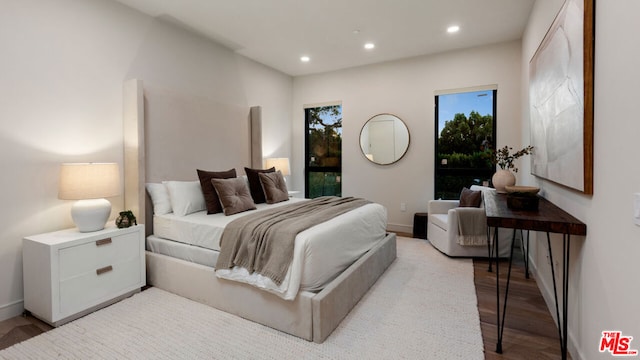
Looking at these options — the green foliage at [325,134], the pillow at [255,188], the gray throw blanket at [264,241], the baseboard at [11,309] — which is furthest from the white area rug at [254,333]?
the green foliage at [325,134]

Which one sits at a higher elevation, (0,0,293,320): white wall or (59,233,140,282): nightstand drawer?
(0,0,293,320): white wall

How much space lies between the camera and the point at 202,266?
2.63m

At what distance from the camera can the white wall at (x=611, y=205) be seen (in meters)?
1.22

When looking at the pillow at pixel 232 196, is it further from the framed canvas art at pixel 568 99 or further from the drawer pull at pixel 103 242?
the framed canvas art at pixel 568 99

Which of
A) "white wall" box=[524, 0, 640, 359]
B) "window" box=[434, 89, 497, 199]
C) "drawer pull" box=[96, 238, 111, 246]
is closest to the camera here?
"white wall" box=[524, 0, 640, 359]

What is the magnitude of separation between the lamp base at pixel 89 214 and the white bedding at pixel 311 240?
525mm

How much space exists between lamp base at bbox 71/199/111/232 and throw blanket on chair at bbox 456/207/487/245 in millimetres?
3696

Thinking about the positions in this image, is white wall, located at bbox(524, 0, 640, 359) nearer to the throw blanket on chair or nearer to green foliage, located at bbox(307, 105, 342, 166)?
the throw blanket on chair

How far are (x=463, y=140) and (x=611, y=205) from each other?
348 cm

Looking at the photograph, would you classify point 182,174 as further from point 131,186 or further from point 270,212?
point 270,212

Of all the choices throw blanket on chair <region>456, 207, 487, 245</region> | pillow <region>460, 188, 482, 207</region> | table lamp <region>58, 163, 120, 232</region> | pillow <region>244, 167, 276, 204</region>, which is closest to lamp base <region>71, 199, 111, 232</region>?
table lamp <region>58, 163, 120, 232</region>

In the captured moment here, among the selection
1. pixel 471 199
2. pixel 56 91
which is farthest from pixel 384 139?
pixel 56 91

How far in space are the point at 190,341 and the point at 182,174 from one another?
217 centimetres

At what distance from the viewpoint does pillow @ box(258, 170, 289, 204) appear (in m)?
3.74
